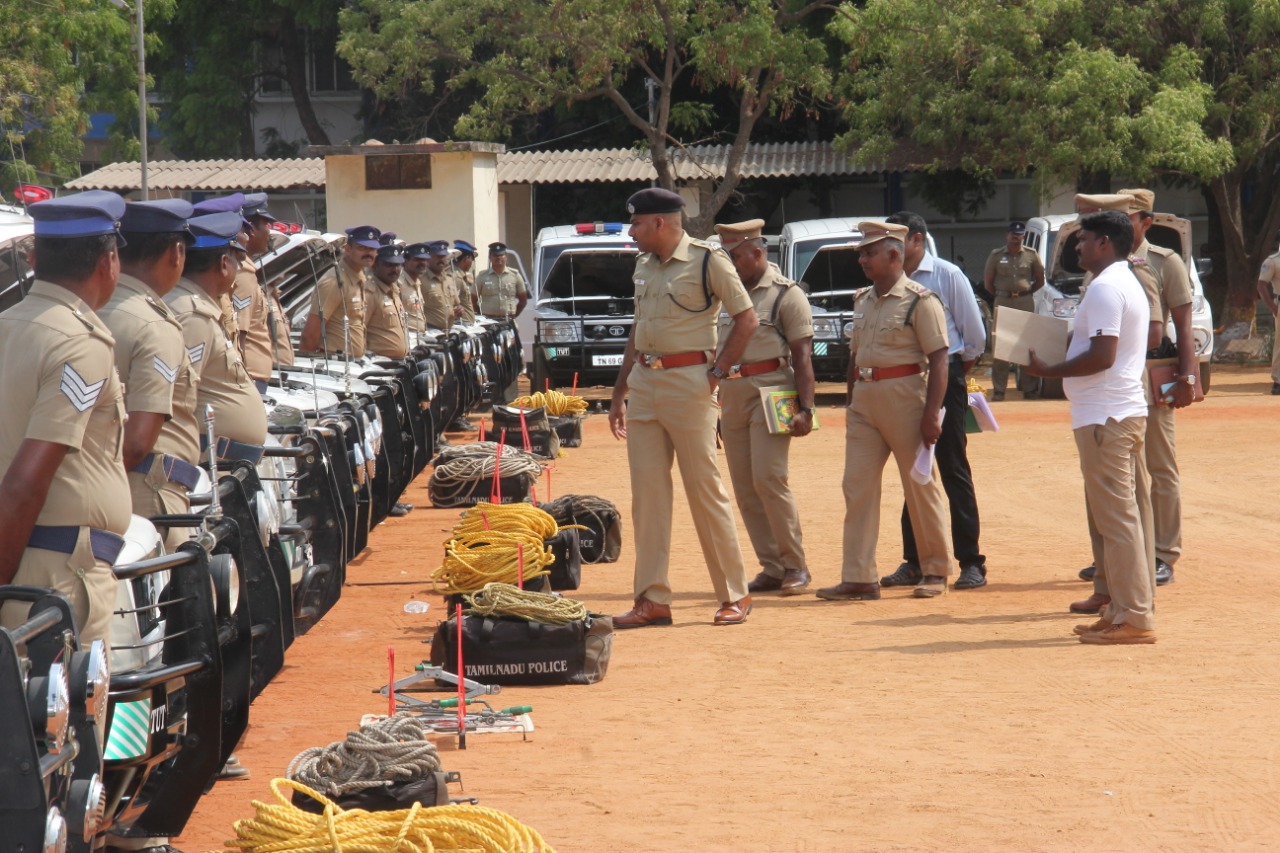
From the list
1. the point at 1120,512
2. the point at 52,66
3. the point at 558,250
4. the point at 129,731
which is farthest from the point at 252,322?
the point at 52,66

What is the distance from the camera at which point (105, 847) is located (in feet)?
15.2

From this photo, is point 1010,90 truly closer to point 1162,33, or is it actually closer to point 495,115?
point 1162,33

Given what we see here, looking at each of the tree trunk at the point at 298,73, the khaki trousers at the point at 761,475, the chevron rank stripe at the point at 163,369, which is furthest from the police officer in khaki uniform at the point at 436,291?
the tree trunk at the point at 298,73

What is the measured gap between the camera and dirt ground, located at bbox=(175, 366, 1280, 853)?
16.9 ft

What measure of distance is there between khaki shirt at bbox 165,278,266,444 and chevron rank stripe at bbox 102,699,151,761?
221 centimetres

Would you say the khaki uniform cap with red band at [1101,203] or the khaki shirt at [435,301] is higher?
the khaki uniform cap with red band at [1101,203]

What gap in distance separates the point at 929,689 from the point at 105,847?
3544 millimetres

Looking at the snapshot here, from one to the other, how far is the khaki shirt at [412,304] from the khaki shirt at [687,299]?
7.56 metres

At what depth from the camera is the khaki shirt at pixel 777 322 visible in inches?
352

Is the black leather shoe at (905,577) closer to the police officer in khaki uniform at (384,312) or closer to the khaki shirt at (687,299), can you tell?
the khaki shirt at (687,299)

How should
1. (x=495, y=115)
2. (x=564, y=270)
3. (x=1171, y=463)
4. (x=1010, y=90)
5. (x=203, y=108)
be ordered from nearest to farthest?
(x=1171, y=463) < (x=564, y=270) < (x=1010, y=90) < (x=495, y=115) < (x=203, y=108)

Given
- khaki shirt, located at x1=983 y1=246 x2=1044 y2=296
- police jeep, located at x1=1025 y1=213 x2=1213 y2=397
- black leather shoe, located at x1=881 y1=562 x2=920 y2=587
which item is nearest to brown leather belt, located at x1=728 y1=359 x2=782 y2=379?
black leather shoe, located at x1=881 y1=562 x2=920 y2=587

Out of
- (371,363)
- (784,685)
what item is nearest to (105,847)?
(784,685)

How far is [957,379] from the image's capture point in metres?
9.12
